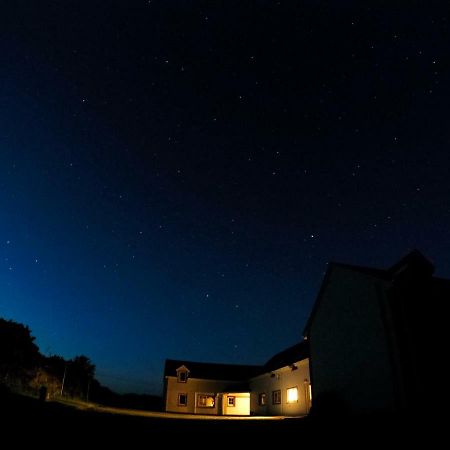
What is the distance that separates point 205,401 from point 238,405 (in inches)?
136

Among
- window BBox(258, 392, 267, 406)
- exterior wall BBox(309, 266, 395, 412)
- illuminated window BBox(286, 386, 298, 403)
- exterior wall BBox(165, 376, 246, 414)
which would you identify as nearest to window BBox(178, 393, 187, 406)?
exterior wall BBox(165, 376, 246, 414)

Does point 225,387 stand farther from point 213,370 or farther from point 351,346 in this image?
point 351,346

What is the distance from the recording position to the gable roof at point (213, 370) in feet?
131

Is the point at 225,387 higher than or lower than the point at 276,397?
higher

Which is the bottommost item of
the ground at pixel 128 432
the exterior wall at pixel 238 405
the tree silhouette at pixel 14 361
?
the ground at pixel 128 432

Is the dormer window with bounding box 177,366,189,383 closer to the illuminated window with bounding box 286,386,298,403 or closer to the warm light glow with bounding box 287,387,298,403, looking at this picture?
the illuminated window with bounding box 286,386,298,403

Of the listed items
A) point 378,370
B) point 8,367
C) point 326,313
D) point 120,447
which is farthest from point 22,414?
point 8,367

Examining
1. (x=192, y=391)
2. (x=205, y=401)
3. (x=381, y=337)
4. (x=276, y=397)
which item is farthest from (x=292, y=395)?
(x=192, y=391)

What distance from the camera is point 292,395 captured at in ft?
86.9

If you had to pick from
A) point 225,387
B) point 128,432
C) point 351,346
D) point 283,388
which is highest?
point 351,346

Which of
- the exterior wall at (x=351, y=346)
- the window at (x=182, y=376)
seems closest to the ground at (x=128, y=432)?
the exterior wall at (x=351, y=346)

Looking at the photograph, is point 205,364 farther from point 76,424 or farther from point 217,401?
point 76,424

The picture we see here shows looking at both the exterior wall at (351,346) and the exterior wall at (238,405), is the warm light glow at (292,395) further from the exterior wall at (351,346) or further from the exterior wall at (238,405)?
the exterior wall at (238,405)

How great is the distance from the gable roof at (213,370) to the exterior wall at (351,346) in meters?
20.7
